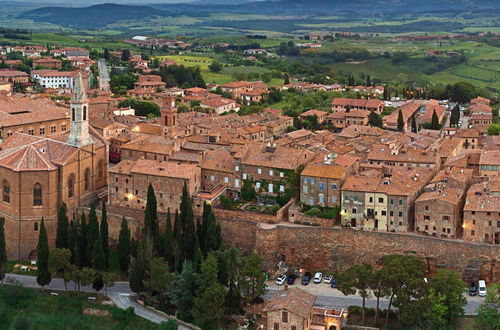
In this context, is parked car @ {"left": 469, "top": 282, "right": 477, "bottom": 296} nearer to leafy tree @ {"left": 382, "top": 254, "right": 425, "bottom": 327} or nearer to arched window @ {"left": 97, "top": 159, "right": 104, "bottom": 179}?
leafy tree @ {"left": 382, "top": 254, "right": 425, "bottom": 327}

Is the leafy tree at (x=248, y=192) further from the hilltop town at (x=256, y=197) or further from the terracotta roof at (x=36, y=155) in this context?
the terracotta roof at (x=36, y=155)

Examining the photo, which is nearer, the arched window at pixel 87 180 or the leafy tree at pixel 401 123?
the arched window at pixel 87 180

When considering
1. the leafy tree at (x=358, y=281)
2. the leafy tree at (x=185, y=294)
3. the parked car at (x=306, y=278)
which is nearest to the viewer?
the leafy tree at (x=358, y=281)

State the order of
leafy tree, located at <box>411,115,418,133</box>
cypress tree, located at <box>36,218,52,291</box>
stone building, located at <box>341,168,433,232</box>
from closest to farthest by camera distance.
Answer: cypress tree, located at <box>36,218,52,291</box> < stone building, located at <box>341,168,433,232</box> < leafy tree, located at <box>411,115,418,133</box>

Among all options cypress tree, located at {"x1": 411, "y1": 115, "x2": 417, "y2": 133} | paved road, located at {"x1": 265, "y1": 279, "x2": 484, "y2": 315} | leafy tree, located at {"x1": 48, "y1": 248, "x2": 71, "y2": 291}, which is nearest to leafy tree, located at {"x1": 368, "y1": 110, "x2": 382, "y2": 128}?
cypress tree, located at {"x1": 411, "y1": 115, "x2": 417, "y2": 133}

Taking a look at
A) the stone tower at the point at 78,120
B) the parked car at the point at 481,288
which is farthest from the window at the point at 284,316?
the stone tower at the point at 78,120

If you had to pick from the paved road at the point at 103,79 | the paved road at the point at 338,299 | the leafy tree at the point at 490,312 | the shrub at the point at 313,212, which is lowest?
the paved road at the point at 338,299
